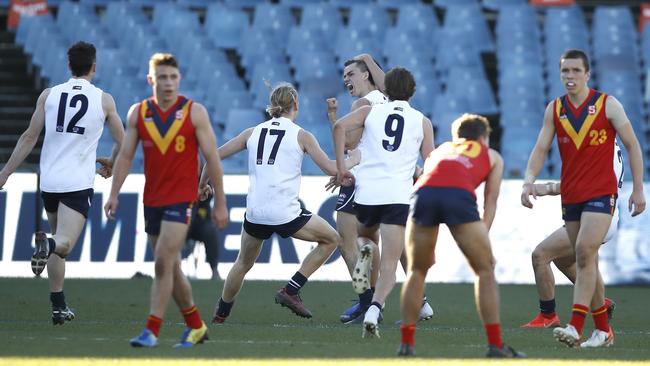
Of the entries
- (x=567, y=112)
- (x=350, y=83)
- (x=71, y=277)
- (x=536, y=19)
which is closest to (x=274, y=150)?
(x=350, y=83)

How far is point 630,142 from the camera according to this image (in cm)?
954

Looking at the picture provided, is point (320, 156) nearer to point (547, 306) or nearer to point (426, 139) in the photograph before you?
point (426, 139)

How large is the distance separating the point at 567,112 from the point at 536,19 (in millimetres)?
14566

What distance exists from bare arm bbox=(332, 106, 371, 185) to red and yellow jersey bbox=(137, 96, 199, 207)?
A: 196 cm

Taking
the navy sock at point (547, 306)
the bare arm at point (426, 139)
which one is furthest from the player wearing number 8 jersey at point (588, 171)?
the navy sock at point (547, 306)

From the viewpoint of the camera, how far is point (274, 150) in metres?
11.0

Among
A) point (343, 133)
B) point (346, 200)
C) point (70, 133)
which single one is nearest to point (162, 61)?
point (343, 133)

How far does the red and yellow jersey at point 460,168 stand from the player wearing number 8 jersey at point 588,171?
1332mm

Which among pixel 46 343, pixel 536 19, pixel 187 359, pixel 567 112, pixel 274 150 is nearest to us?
pixel 187 359

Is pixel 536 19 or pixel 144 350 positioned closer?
pixel 144 350

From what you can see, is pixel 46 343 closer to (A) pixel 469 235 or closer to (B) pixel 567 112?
(A) pixel 469 235

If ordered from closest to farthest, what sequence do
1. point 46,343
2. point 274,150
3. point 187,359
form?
point 187,359, point 46,343, point 274,150

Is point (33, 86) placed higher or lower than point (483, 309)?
higher

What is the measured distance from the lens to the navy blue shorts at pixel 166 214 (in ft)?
28.2
